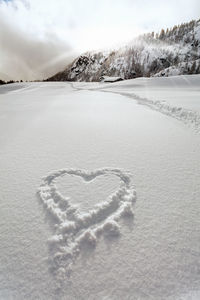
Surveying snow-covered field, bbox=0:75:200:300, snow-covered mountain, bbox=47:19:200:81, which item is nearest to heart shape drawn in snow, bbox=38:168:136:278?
snow-covered field, bbox=0:75:200:300

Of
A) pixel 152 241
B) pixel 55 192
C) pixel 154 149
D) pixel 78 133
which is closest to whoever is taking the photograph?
pixel 152 241

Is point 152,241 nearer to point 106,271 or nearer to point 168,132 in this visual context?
point 106,271

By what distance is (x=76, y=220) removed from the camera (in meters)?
0.72

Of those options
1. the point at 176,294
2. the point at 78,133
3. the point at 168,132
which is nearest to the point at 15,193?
the point at 176,294

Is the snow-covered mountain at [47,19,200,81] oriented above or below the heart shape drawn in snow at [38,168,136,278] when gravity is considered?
above

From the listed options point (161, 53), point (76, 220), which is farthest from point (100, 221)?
point (161, 53)

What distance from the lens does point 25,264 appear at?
575 mm

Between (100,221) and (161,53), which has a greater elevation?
(161,53)

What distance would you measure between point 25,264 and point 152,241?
1.51 feet

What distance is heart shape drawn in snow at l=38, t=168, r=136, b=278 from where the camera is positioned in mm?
Answer: 598

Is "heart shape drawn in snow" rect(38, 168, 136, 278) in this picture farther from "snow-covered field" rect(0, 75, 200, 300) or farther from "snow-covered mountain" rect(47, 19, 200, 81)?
"snow-covered mountain" rect(47, 19, 200, 81)

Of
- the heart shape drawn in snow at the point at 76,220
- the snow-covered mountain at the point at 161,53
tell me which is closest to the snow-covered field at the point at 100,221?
the heart shape drawn in snow at the point at 76,220

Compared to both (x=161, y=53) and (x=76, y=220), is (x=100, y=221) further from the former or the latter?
(x=161, y=53)

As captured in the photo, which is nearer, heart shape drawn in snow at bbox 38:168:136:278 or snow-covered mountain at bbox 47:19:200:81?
heart shape drawn in snow at bbox 38:168:136:278
